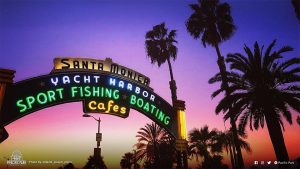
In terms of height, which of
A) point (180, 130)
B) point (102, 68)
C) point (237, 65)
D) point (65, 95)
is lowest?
point (180, 130)

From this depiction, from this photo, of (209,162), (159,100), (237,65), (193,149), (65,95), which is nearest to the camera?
(65,95)

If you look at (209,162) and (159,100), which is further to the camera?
(209,162)

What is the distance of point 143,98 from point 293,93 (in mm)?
12772

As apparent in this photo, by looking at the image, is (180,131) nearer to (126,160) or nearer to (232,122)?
(232,122)

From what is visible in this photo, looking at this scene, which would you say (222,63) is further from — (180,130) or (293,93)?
(180,130)

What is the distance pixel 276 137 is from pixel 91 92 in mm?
14796

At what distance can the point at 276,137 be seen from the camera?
21.3m

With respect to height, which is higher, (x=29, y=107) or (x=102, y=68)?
(x=102, y=68)

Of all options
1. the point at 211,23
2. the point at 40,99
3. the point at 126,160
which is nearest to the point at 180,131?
the point at 40,99

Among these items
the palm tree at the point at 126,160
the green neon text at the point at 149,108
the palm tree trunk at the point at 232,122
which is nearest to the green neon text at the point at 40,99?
the green neon text at the point at 149,108

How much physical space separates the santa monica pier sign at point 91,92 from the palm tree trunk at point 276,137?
30.1 feet

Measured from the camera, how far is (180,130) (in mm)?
16328

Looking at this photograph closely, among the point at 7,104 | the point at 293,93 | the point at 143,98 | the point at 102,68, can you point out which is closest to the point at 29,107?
the point at 7,104

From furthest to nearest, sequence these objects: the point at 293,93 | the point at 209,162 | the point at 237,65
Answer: the point at 209,162, the point at 237,65, the point at 293,93
